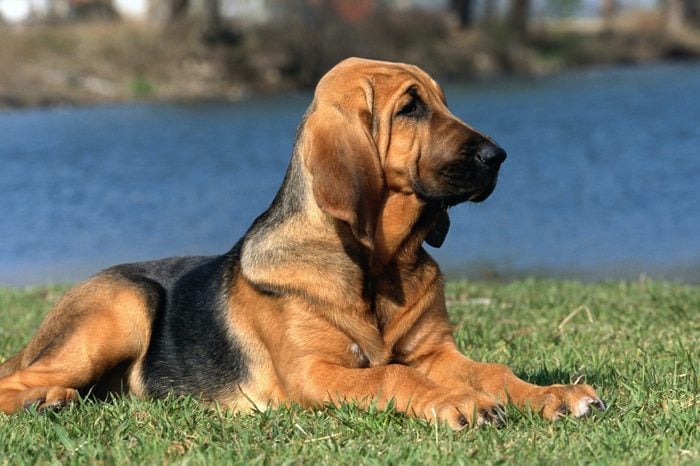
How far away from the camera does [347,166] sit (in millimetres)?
5219

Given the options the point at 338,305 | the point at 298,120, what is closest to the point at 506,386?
the point at 338,305

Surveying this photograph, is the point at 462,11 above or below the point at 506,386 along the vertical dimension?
below

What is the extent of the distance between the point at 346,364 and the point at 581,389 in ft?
3.51

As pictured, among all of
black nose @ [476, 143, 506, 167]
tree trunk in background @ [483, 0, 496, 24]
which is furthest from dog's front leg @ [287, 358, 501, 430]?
tree trunk in background @ [483, 0, 496, 24]

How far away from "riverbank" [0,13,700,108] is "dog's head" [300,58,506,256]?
3293 cm

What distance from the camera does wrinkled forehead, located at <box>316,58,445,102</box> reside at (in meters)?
5.50

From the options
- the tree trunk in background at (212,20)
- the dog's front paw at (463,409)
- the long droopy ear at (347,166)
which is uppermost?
the long droopy ear at (347,166)

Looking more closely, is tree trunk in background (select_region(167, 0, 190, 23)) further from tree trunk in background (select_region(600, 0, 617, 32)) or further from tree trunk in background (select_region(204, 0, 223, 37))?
tree trunk in background (select_region(600, 0, 617, 32))

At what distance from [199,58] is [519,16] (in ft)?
53.7

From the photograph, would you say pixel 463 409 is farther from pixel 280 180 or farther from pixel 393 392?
pixel 280 180

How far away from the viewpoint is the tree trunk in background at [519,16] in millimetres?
51219

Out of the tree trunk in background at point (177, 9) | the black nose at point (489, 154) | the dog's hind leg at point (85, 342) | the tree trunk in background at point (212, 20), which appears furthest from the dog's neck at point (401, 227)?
the tree trunk in background at point (177, 9)

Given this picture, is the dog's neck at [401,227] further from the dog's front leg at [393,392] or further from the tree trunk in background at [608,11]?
the tree trunk in background at [608,11]

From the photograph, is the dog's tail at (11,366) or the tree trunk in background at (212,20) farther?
the tree trunk in background at (212,20)
